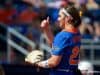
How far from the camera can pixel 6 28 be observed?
1145 cm

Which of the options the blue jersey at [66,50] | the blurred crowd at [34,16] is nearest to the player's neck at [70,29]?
the blue jersey at [66,50]

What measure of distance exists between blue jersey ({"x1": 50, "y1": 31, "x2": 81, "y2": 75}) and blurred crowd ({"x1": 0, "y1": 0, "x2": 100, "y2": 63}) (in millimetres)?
6053

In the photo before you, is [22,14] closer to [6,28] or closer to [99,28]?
[6,28]

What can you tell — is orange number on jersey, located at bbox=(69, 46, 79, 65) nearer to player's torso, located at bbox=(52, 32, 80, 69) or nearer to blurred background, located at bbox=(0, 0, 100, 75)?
player's torso, located at bbox=(52, 32, 80, 69)

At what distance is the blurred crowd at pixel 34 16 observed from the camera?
39.0 feet

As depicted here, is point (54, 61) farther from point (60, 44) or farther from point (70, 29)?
point (70, 29)

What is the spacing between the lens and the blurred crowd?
39.0ft

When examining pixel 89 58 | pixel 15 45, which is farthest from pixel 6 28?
pixel 89 58

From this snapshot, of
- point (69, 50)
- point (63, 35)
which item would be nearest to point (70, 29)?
point (63, 35)

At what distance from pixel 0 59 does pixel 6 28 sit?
0.80 metres

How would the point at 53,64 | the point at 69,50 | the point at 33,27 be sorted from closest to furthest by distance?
the point at 53,64
the point at 69,50
the point at 33,27

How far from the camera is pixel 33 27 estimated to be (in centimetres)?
1213

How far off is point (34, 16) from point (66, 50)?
6.67 metres

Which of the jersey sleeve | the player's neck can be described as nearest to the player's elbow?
the jersey sleeve
